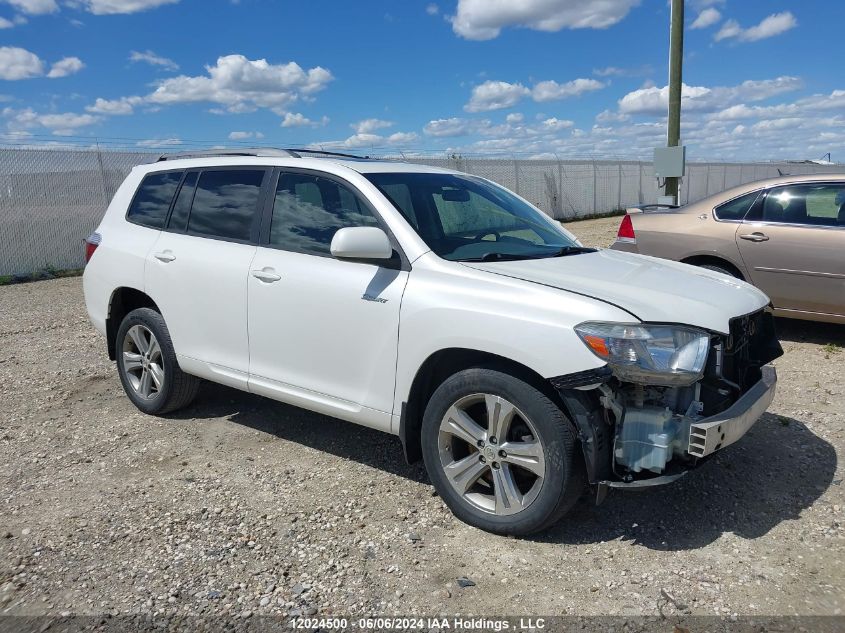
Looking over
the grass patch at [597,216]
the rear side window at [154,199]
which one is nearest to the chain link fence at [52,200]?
the rear side window at [154,199]

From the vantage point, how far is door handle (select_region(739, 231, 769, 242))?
6.58m

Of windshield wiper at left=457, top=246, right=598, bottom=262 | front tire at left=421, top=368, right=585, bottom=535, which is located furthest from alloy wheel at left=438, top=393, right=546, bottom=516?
windshield wiper at left=457, top=246, right=598, bottom=262

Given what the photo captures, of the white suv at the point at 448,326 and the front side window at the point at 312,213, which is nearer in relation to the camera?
the white suv at the point at 448,326

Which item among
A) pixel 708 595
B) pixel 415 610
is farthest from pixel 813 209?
pixel 415 610

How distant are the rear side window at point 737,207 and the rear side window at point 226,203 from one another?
469 centimetres

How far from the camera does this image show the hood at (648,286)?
3.16m

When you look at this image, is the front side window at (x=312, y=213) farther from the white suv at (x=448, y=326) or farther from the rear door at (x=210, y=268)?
the rear door at (x=210, y=268)

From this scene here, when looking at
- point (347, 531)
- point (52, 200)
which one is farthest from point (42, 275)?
point (347, 531)

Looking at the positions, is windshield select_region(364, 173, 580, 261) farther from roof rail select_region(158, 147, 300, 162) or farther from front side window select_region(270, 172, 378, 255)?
roof rail select_region(158, 147, 300, 162)

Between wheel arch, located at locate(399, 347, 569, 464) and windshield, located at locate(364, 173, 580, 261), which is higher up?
windshield, located at locate(364, 173, 580, 261)

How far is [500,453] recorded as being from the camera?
10.7ft

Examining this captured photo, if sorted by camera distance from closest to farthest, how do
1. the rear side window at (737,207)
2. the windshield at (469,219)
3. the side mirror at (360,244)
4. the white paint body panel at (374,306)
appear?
the white paint body panel at (374,306)
the side mirror at (360,244)
the windshield at (469,219)
the rear side window at (737,207)

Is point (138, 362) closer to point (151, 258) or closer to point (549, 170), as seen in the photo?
point (151, 258)

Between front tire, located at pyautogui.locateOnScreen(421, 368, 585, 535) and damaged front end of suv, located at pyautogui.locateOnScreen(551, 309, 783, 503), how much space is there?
115 mm
